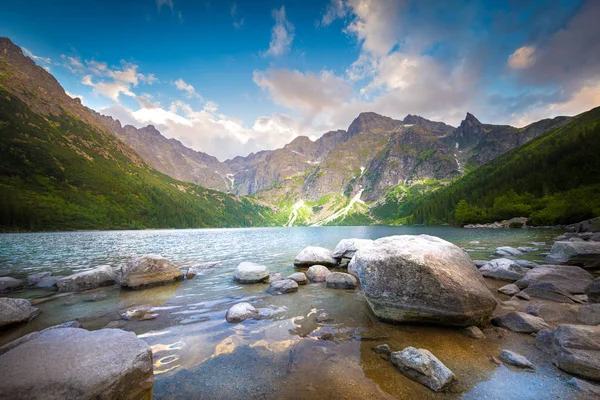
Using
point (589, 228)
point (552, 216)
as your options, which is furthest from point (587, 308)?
point (552, 216)

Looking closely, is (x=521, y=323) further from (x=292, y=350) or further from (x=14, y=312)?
(x=14, y=312)

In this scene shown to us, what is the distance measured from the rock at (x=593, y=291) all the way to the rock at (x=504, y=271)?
4.44 metres

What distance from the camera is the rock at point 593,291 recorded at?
33.8 ft

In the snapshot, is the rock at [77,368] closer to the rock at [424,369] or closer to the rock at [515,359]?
the rock at [424,369]

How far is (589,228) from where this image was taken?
137 ft

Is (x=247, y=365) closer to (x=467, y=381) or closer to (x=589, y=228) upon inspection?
(x=467, y=381)

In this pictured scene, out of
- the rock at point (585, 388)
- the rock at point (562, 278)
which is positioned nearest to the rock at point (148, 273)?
the rock at point (585, 388)

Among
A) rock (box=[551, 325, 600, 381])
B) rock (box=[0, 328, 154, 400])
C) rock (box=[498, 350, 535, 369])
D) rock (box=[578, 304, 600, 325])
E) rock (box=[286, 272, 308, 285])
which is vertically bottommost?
rock (box=[286, 272, 308, 285])

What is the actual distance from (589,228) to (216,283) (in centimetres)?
6406

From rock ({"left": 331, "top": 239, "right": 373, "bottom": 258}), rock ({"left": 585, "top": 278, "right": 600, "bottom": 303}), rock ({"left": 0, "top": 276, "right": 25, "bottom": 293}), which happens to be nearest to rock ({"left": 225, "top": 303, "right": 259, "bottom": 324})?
rock ({"left": 331, "top": 239, "right": 373, "bottom": 258})

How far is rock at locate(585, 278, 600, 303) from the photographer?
1030 cm

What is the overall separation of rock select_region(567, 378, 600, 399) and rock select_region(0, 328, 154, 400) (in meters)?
9.53

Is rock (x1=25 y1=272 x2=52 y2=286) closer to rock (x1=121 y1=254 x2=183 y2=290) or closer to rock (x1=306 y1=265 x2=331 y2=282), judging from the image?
rock (x1=121 y1=254 x2=183 y2=290)

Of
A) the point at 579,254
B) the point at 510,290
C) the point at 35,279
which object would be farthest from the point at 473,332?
the point at 35,279
